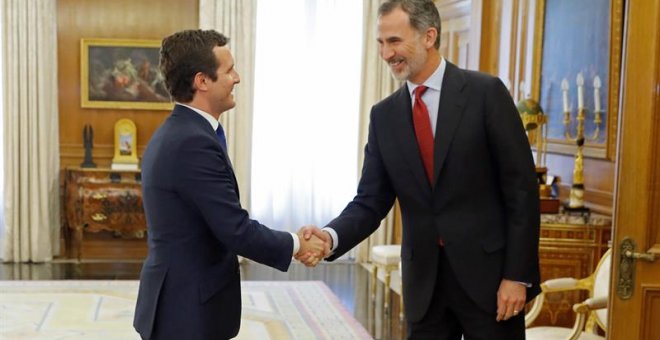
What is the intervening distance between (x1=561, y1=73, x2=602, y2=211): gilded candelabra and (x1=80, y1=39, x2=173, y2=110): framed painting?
430cm

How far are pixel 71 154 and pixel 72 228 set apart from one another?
79 cm

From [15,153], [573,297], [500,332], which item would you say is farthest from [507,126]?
[15,153]

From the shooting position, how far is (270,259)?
8.57 ft

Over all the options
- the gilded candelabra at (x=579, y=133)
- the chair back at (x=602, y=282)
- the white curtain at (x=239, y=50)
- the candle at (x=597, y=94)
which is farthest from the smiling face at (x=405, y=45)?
the white curtain at (x=239, y=50)

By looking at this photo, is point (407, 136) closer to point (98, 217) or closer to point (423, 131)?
point (423, 131)

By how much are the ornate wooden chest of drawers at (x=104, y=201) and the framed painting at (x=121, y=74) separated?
0.81 meters

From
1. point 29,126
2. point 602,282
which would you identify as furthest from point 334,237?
point 29,126

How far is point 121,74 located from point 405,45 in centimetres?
599

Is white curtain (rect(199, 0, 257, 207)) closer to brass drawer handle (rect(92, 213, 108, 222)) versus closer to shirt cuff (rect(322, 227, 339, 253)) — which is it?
brass drawer handle (rect(92, 213, 108, 222))

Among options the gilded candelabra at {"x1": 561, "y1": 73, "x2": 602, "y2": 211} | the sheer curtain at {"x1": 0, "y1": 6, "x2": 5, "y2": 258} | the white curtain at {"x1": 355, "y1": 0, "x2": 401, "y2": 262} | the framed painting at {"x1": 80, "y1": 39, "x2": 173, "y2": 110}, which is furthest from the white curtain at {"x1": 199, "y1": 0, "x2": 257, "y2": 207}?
the gilded candelabra at {"x1": 561, "y1": 73, "x2": 602, "y2": 211}

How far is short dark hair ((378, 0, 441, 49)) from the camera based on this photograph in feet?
8.32

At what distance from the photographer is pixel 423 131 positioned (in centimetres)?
257

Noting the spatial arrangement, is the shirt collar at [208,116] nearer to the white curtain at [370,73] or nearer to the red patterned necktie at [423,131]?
the red patterned necktie at [423,131]

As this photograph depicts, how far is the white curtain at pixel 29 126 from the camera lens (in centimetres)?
755
